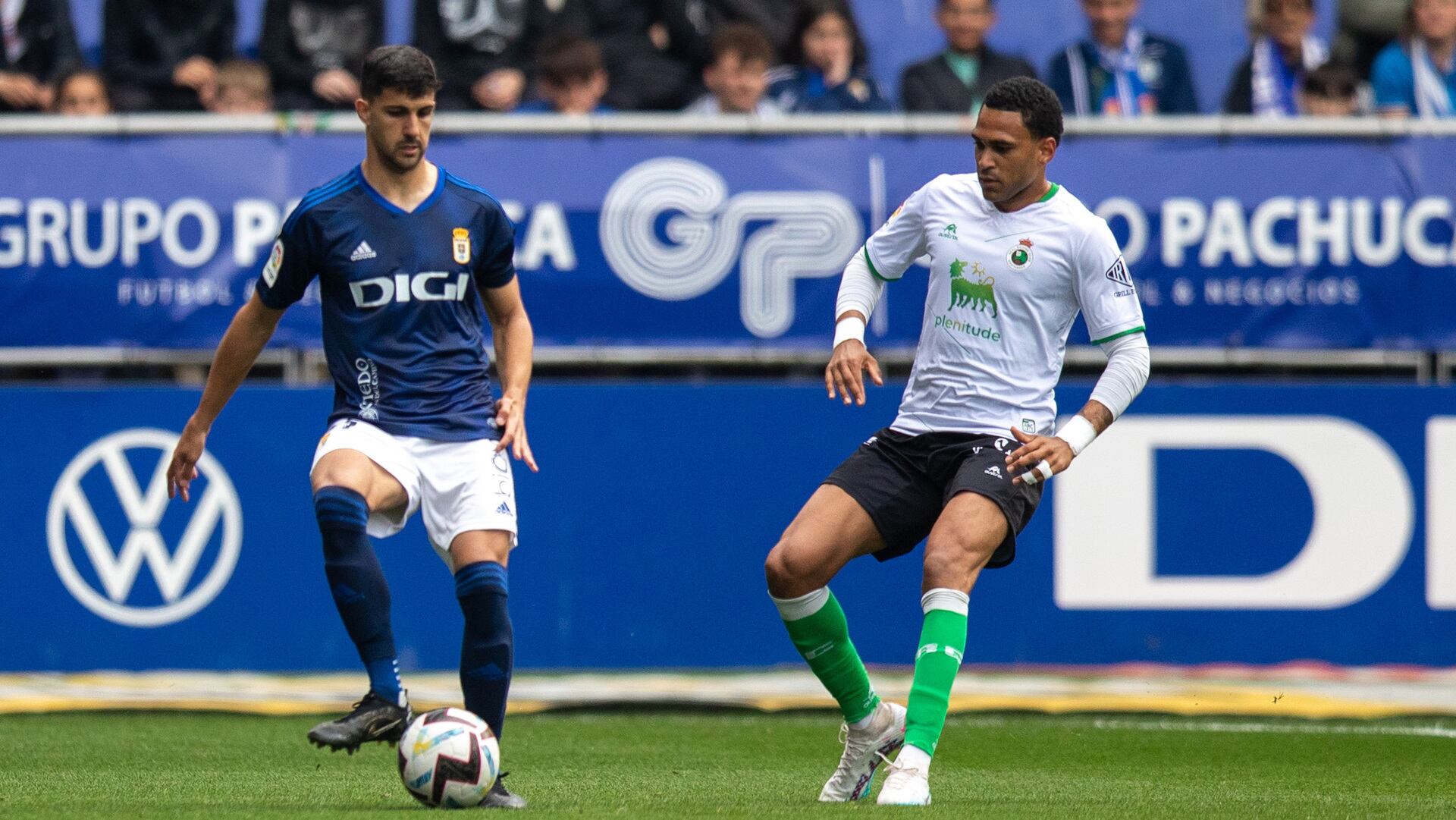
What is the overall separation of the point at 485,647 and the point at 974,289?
5.62ft

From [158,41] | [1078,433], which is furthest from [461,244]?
[158,41]

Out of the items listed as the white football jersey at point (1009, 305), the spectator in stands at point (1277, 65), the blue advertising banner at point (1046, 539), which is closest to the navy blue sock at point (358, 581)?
the white football jersey at point (1009, 305)

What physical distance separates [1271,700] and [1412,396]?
142 centimetres

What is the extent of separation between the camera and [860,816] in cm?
519

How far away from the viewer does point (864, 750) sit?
591 centimetres

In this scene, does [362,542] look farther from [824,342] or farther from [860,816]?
[824,342]

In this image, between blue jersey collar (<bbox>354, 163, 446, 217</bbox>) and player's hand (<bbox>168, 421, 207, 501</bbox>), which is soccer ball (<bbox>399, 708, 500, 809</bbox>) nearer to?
player's hand (<bbox>168, 421, 207, 501</bbox>)

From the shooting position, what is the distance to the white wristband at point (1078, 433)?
5.63 meters

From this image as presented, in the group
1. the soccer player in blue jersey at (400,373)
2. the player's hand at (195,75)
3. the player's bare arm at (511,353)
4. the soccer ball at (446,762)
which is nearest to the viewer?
the soccer ball at (446,762)

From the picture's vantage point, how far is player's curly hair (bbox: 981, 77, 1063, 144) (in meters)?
5.70

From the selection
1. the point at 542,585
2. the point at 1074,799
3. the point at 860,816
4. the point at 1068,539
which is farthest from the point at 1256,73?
the point at 860,816

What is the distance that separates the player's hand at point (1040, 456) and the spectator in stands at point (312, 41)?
5.77 metres

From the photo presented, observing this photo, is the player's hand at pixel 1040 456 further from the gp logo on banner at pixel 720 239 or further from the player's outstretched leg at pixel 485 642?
the gp logo on banner at pixel 720 239

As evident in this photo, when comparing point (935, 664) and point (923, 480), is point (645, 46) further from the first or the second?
point (935, 664)
